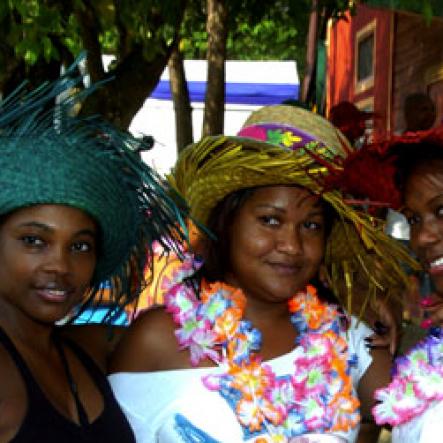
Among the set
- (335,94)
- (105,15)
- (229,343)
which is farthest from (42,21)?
(335,94)

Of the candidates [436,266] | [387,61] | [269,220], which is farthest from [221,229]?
[387,61]

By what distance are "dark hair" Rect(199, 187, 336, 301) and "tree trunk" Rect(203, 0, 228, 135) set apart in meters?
4.01

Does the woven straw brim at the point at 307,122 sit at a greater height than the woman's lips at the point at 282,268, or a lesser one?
greater

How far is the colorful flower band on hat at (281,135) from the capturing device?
7.87 feet

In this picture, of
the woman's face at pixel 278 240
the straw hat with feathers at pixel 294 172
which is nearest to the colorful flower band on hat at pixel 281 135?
the straw hat with feathers at pixel 294 172

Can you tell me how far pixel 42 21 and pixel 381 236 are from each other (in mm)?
2401

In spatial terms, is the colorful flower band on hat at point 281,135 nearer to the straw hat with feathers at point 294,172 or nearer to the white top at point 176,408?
the straw hat with feathers at point 294,172

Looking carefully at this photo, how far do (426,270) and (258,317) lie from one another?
605 millimetres

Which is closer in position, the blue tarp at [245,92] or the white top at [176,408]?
the white top at [176,408]

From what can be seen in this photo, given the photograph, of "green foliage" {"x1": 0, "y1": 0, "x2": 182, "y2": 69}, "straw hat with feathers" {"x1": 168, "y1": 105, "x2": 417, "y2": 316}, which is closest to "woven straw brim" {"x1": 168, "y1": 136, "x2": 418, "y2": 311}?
"straw hat with feathers" {"x1": 168, "y1": 105, "x2": 417, "y2": 316}

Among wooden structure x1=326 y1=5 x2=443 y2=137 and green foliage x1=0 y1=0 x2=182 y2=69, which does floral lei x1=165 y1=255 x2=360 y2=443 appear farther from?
wooden structure x1=326 y1=5 x2=443 y2=137

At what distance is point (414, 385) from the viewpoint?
2.18m

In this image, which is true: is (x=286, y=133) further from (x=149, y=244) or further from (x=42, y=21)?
(x=42, y=21)

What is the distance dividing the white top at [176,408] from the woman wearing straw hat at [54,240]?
16 centimetres
